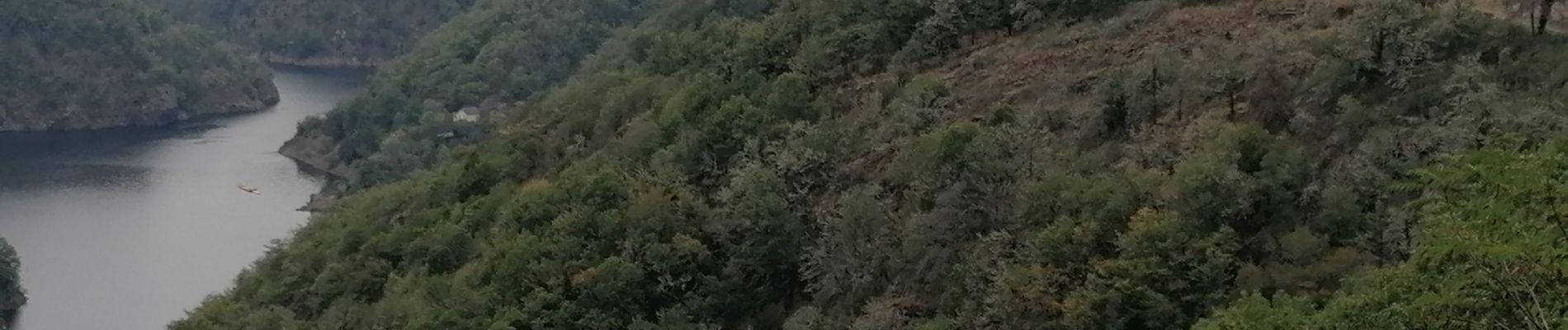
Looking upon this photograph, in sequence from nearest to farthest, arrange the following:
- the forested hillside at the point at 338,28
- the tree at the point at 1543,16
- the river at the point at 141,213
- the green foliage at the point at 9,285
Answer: the tree at the point at 1543,16
the green foliage at the point at 9,285
the river at the point at 141,213
the forested hillside at the point at 338,28

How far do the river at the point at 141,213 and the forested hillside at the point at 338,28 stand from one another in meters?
37.2

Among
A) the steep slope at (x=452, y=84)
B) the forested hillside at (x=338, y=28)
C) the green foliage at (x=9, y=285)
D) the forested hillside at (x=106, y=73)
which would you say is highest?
the green foliage at (x=9, y=285)

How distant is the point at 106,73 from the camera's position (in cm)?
12694

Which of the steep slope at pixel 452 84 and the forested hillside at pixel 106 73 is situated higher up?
the steep slope at pixel 452 84

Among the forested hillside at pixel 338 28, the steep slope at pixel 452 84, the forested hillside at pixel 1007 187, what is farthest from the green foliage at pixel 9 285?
the forested hillside at pixel 338 28

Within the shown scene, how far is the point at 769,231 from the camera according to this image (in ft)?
102

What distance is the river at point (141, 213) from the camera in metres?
65.9

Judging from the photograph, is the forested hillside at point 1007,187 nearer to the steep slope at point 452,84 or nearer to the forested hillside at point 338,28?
the steep slope at point 452,84

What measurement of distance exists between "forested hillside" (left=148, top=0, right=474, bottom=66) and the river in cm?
3716

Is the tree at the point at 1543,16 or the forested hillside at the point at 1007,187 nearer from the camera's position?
the forested hillside at the point at 1007,187

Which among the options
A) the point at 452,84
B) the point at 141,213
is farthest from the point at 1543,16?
the point at 452,84

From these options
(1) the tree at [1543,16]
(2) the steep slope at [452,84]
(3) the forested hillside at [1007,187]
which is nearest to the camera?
(3) the forested hillside at [1007,187]

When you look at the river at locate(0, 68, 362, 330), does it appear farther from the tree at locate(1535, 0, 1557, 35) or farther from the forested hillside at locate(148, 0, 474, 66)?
the tree at locate(1535, 0, 1557, 35)

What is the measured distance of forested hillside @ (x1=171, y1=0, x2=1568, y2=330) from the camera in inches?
750
